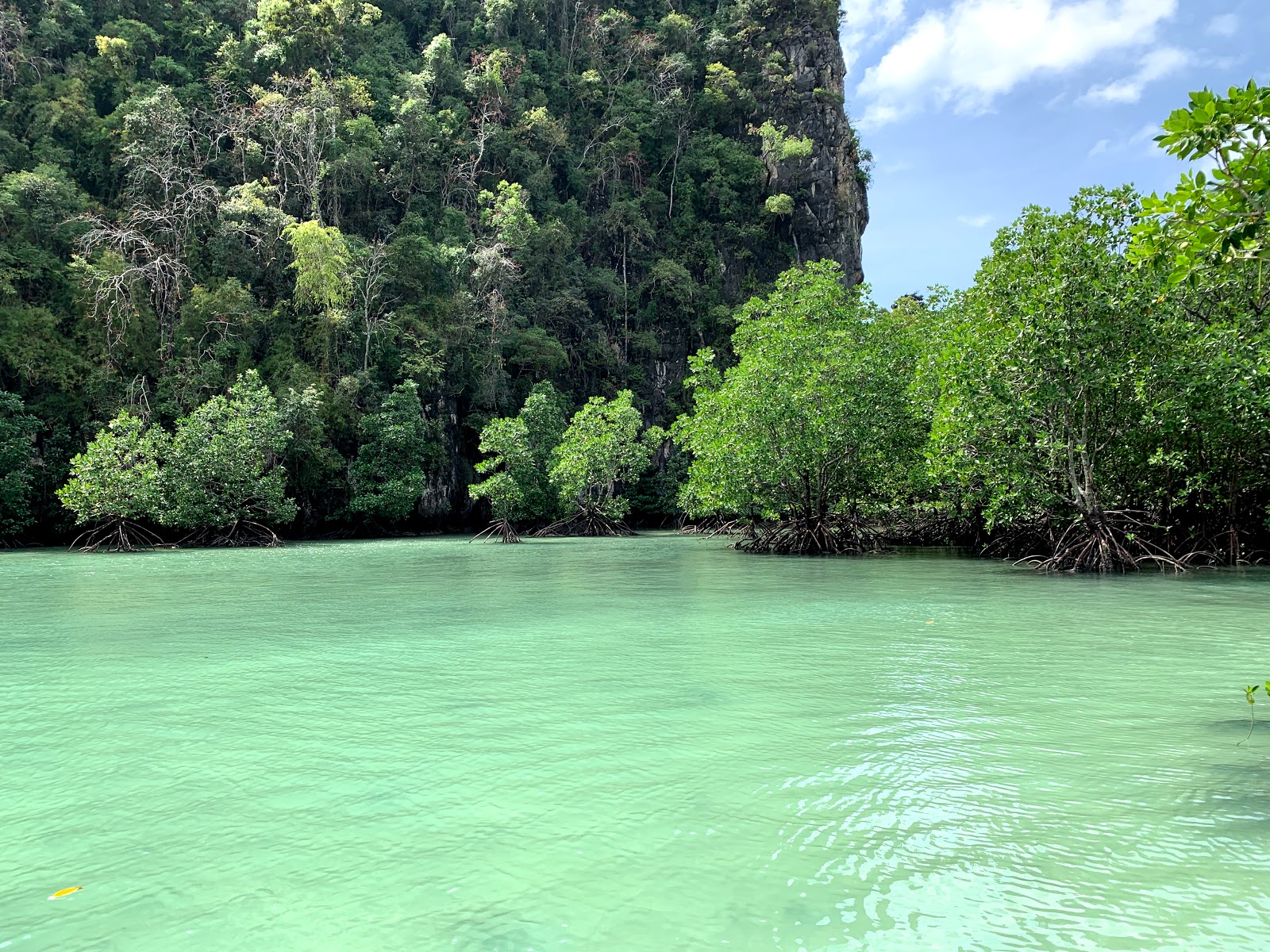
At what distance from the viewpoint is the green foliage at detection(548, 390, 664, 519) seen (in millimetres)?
26609

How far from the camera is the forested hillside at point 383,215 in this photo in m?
24.9

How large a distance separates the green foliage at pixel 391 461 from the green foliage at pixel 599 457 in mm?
4647

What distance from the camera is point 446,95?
3441 cm

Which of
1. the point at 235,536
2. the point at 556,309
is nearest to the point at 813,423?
the point at 235,536

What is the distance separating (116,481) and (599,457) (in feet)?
43.5

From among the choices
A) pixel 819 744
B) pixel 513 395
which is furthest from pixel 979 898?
pixel 513 395

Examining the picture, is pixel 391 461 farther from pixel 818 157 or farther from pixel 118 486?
pixel 818 157

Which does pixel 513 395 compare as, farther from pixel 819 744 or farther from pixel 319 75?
pixel 819 744

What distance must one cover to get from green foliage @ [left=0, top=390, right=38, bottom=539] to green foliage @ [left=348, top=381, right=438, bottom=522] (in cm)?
851

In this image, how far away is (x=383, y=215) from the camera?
104ft

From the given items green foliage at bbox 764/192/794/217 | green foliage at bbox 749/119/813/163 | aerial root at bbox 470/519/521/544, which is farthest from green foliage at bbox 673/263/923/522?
green foliage at bbox 749/119/813/163

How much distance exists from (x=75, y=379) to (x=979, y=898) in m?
28.1

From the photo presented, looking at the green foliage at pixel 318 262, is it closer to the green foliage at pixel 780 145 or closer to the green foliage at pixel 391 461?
the green foliage at pixel 391 461

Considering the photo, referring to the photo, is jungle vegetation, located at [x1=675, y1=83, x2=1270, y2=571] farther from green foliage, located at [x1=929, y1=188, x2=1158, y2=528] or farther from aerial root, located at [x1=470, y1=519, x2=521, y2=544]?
aerial root, located at [x1=470, y1=519, x2=521, y2=544]
